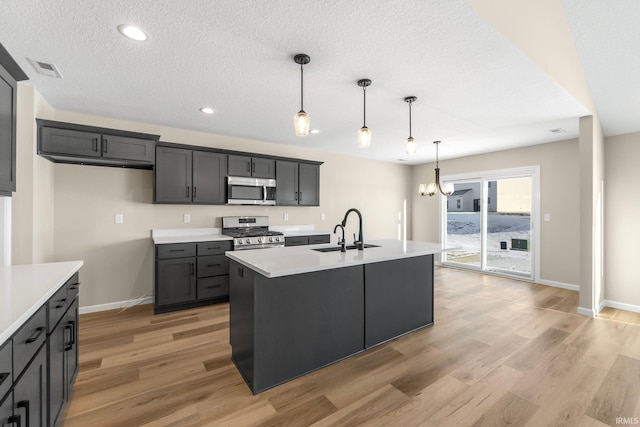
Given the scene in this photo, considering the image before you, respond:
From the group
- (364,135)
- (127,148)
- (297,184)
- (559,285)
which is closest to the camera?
(364,135)

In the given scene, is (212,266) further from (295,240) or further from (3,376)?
(3,376)

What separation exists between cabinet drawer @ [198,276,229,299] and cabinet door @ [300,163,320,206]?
182 centimetres

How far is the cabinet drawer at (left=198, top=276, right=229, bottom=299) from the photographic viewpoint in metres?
3.73

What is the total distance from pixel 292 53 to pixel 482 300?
4.00 meters

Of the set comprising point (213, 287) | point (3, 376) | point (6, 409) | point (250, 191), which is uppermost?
point (250, 191)

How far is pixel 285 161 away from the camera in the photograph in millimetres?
4734

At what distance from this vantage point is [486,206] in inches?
222

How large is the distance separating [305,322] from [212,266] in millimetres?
2112

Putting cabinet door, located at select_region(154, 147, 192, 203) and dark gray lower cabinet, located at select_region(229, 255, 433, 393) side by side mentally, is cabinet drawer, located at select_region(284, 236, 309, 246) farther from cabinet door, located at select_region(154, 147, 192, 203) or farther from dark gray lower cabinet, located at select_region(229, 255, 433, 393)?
dark gray lower cabinet, located at select_region(229, 255, 433, 393)

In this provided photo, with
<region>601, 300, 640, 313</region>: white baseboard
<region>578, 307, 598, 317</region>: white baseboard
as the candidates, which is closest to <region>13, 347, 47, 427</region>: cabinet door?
<region>578, 307, 598, 317</region>: white baseboard

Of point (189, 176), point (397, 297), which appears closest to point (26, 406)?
point (397, 297)

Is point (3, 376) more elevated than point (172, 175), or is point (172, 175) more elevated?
point (172, 175)

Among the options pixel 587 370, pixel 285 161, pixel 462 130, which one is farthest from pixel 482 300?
pixel 285 161

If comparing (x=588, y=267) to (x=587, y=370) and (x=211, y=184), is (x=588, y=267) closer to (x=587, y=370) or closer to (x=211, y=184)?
(x=587, y=370)
